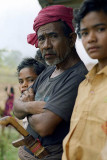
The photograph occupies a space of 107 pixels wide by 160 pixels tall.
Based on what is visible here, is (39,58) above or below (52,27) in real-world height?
below

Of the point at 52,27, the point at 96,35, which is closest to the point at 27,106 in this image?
the point at 52,27

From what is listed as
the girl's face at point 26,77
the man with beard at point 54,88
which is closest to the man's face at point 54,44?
the man with beard at point 54,88

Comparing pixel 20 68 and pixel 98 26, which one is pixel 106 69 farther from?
pixel 20 68

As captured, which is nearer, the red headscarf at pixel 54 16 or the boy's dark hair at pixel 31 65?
the red headscarf at pixel 54 16

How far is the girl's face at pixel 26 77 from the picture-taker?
3.35 m

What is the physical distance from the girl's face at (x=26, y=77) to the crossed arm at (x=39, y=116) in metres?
0.92

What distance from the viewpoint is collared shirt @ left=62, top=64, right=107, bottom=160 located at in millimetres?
1600

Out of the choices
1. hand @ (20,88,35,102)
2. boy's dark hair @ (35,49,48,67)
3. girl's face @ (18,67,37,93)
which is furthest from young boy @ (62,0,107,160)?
boy's dark hair @ (35,49,48,67)

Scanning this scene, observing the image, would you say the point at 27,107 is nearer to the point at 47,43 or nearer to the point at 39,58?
the point at 47,43

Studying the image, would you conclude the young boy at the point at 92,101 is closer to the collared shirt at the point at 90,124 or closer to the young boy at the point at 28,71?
the collared shirt at the point at 90,124

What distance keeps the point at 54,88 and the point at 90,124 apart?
619 mm

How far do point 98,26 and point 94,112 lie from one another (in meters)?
0.55

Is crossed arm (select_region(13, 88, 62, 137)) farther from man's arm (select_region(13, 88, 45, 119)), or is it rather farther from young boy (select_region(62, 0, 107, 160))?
young boy (select_region(62, 0, 107, 160))

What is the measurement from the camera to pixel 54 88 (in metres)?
2.22
